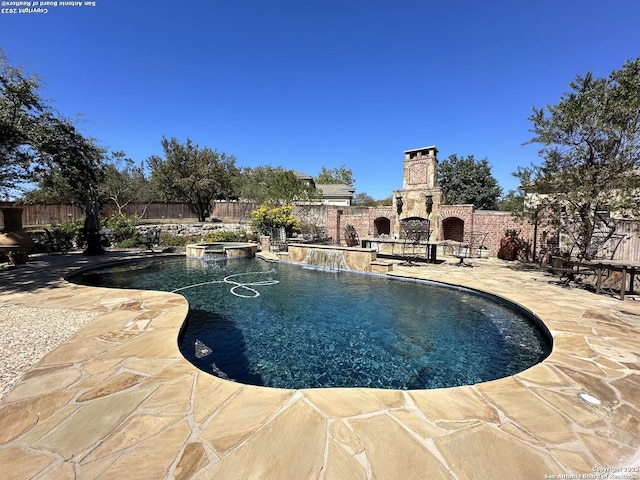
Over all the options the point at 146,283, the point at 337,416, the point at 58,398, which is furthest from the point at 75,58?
the point at 337,416

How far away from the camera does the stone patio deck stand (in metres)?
1.65

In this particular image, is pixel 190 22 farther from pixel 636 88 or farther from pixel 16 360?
pixel 636 88

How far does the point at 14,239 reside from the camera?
8234 millimetres

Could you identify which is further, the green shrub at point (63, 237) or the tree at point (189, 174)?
the tree at point (189, 174)

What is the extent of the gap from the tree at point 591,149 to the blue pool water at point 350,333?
4156 millimetres

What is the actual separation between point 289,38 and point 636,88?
11.2m

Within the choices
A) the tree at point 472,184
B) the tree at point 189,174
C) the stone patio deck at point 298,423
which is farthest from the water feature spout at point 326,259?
the tree at point 472,184

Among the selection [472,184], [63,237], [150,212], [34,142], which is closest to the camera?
[34,142]

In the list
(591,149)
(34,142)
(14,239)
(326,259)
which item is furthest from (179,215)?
(591,149)

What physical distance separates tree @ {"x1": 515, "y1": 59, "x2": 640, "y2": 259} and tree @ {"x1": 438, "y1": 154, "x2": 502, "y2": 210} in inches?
880

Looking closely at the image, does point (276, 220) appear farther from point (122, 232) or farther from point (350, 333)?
point (350, 333)

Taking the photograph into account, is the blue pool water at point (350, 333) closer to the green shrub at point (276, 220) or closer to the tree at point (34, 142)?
the tree at point (34, 142)

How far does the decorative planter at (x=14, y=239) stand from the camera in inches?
320

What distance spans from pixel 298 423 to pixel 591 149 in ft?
32.3
